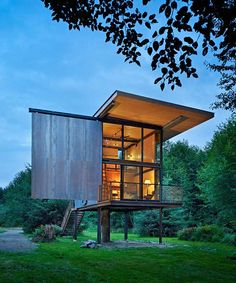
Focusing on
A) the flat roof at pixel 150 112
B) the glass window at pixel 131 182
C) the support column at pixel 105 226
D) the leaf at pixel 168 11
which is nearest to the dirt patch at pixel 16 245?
the support column at pixel 105 226

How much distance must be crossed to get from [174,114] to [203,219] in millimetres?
12910

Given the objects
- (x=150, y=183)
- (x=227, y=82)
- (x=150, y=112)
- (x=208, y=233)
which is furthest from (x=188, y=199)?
(x=227, y=82)

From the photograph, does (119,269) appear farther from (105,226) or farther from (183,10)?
(105,226)

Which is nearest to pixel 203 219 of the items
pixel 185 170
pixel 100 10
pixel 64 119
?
pixel 185 170

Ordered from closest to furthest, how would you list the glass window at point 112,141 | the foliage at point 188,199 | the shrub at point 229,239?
the glass window at point 112,141, the shrub at point 229,239, the foliage at point 188,199

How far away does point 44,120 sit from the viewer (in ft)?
56.4

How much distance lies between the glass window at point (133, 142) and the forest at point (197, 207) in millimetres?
4572

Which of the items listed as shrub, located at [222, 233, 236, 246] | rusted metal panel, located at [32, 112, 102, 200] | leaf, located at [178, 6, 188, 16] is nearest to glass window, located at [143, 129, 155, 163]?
rusted metal panel, located at [32, 112, 102, 200]

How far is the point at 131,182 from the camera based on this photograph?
18.6 metres

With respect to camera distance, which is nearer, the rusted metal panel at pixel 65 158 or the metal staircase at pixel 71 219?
the rusted metal panel at pixel 65 158

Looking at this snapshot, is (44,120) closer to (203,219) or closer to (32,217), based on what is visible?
(32,217)

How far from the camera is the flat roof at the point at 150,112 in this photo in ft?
54.2

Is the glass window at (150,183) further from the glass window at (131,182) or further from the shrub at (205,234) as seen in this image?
the shrub at (205,234)

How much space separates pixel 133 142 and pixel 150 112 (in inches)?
101
